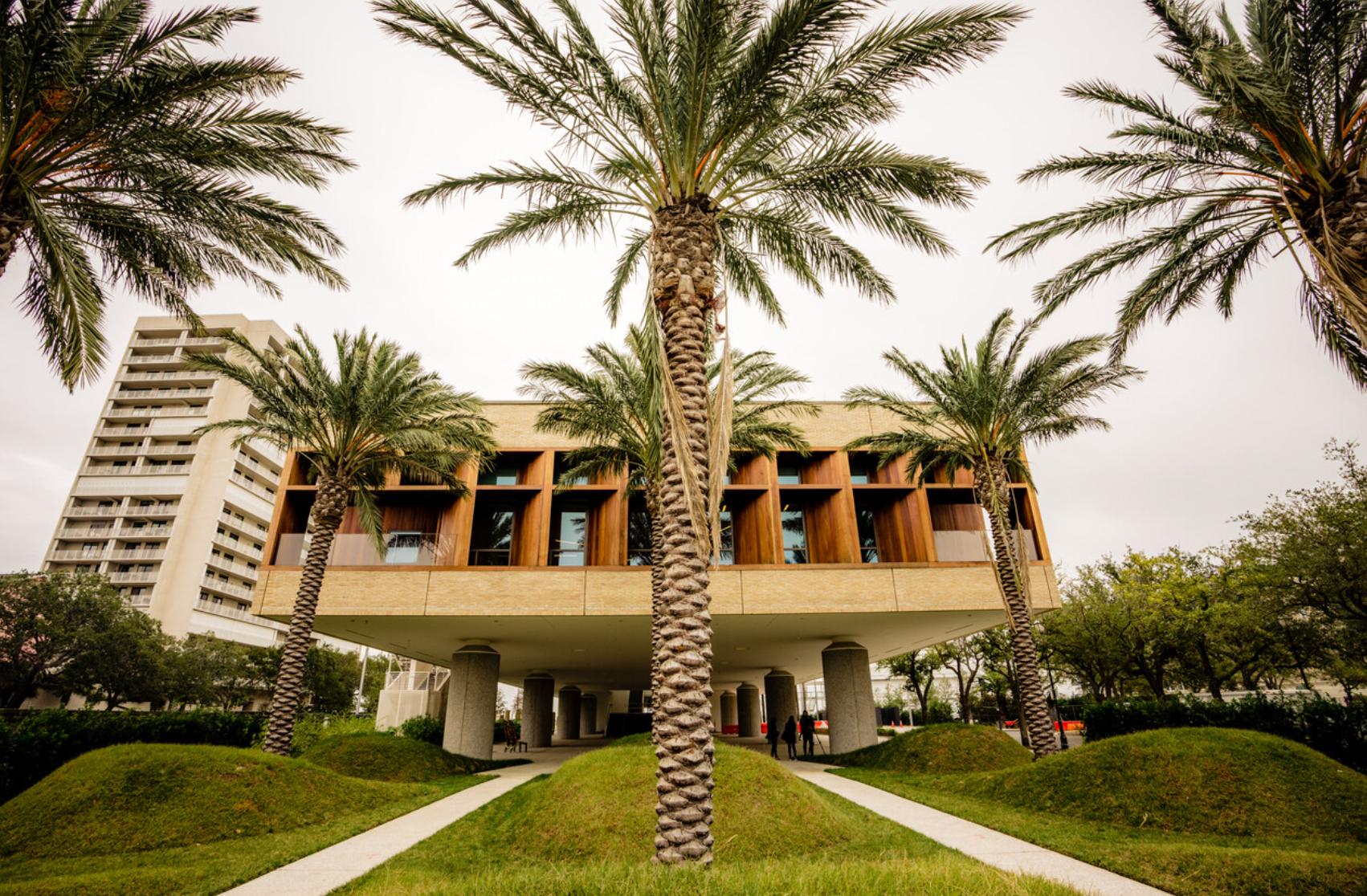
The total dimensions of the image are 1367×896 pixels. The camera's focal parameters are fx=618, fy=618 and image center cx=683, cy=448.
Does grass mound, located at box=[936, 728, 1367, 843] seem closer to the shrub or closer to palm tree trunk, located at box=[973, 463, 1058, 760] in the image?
palm tree trunk, located at box=[973, 463, 1058, 760]

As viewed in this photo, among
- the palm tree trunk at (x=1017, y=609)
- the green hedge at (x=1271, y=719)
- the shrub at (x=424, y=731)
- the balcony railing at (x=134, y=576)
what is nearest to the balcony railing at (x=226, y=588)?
the balcony railing at (x=134, y=576)

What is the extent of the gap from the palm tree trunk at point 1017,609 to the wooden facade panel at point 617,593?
10.3 meters

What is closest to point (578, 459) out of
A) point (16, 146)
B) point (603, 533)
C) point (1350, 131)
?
point (603, 533)

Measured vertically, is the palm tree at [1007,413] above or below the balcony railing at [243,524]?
below

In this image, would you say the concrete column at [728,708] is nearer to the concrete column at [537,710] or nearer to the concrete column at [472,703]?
the concrete column at [537,710]

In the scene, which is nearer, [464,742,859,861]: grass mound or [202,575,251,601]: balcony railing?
[464,742,859,861]: grass mound

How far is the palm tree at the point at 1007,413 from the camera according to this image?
53.4ft

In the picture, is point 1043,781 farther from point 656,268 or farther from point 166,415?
point 166,415

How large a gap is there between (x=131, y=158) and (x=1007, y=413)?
63.5 ft

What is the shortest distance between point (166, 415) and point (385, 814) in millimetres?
75489

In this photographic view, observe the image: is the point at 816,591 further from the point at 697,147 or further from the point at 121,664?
the point at 121,664

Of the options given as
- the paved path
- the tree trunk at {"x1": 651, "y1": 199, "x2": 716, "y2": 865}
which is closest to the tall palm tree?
the tree trunk at {"x1": 651, "y1": 199, "x2": 716, "y2": 865}

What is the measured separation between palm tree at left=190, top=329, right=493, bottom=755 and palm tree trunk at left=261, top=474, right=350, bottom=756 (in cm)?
2

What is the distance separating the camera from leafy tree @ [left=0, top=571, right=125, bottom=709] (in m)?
37.6
